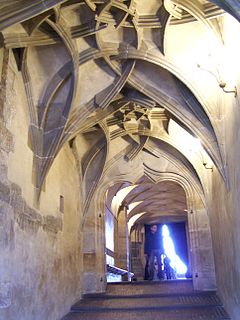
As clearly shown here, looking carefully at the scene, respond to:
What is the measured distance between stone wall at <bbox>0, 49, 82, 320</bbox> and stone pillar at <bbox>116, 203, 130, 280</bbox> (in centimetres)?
578

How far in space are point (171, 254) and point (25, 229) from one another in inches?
584

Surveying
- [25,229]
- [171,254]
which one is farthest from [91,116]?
A: [171,254]

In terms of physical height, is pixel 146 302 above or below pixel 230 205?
below

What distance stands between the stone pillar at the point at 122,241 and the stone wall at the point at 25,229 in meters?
5.78

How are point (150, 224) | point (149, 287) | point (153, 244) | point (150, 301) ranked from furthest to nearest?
point (150, 224), point (153, 244), point (149, 287), point (150, 301)

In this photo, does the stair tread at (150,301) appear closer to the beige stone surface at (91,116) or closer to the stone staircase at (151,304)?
the stone staircase at (151,304)

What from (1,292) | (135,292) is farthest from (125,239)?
(1,292)

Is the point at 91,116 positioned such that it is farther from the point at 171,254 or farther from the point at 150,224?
the point at 171,254

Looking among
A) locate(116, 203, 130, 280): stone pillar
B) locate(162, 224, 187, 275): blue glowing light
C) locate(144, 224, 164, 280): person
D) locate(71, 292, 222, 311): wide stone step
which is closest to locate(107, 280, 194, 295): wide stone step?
locate(71, 292, 222, 311): wide stone step

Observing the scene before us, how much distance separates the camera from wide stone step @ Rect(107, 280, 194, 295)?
7.86 m

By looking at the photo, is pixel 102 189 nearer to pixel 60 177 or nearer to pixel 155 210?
pixel 60 177

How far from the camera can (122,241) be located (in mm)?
12977

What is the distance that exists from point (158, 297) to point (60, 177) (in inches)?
127

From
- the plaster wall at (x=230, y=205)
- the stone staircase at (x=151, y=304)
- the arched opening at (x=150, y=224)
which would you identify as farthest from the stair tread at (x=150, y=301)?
the arched opening at (x=150, y=224)
